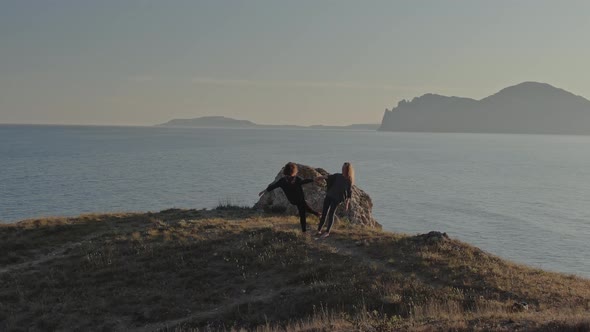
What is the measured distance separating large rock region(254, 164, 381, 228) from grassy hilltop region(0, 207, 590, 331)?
5.54 metres

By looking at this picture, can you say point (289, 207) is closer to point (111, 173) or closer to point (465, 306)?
point (465, 306)

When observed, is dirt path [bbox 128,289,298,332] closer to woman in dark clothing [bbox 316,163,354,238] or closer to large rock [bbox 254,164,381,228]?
woman in dark clothing [bbox 316,163,354,238]

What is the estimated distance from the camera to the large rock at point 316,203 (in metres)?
28.8

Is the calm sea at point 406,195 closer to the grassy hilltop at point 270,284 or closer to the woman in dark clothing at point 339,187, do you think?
the grassy hilltop at point 270,284

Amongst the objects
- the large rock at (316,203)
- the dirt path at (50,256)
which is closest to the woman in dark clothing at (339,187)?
the large rock at (316,203)

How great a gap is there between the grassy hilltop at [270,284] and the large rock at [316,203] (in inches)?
218

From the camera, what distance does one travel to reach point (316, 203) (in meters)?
28.9

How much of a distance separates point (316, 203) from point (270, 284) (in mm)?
12847

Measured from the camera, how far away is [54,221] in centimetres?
2728

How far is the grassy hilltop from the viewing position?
517 inches

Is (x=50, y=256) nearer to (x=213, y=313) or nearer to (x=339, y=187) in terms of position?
(x=213, y=313)

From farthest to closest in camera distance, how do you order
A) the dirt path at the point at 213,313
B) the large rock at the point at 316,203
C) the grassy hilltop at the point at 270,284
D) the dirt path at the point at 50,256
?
the large rock at the point at 316,203
the dirt path at the point at 50,256
the dirt path at the point at 213,313
the grassy hilltop at the point at 270,284

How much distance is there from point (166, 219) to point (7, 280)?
1098 cm

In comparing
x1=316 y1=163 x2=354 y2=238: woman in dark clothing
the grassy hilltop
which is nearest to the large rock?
the grassy hilltop
